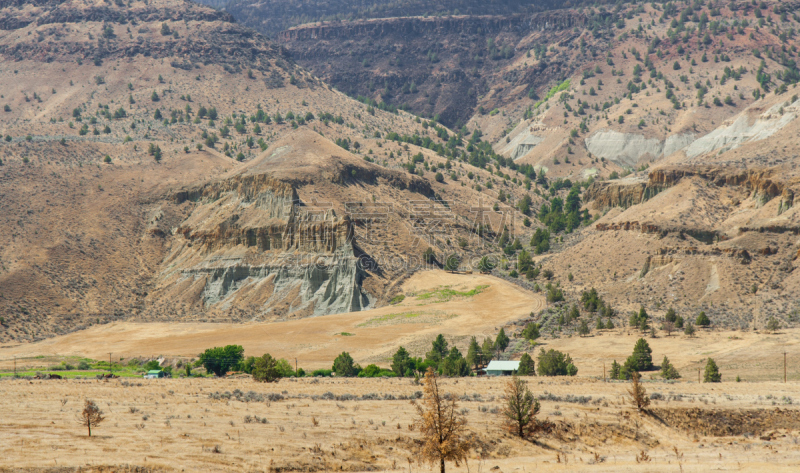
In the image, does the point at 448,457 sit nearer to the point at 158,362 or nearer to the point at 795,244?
the point at 158,362

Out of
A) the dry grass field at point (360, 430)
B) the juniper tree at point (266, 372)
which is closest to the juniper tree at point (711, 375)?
the dry grass field at point (360, 430)

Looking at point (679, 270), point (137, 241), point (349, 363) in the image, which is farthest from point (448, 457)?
point (137, 241)

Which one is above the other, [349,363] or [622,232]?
[622,232]

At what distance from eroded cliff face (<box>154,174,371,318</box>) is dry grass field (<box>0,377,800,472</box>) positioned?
4600 centimetres

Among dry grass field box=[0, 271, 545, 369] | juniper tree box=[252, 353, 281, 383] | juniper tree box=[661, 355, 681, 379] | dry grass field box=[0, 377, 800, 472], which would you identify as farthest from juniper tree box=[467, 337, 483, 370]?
juniper tree box=[252, 353, 281, 383]

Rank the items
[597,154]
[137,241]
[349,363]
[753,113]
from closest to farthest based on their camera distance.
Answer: [349,363] → [137,241] → [753,113] → [597,154]

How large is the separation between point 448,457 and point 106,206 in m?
96.4

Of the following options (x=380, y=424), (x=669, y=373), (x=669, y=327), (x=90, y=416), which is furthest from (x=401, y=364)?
(x=90, y=416)

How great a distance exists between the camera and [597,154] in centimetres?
15975

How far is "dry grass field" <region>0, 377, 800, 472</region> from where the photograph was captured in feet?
92.2

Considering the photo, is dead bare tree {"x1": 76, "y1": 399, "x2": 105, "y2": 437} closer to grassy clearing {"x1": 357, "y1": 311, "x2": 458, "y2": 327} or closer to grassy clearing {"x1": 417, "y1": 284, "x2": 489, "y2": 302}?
grassy clearing {"x1": 357, "y1": 311, "x2": 458, "y2": 327}

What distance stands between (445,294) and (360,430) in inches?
2295

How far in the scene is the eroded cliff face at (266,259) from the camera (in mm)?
91438

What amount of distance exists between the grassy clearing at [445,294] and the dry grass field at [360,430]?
143 ft
